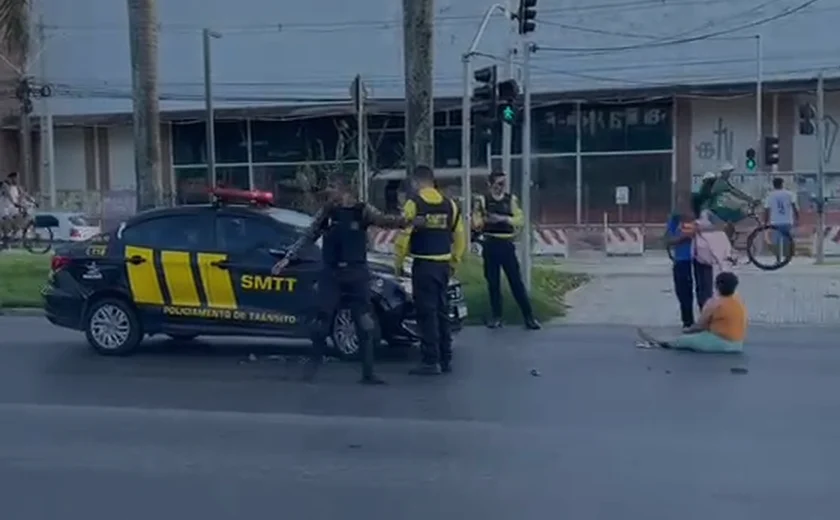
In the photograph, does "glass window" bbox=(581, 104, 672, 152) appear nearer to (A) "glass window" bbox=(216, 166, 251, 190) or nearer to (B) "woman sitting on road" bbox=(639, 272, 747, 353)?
(A) "glass window" bbox=(216, 166, 251, 190)

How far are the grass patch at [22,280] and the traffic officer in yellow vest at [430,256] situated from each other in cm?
827

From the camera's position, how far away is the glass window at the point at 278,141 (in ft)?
149

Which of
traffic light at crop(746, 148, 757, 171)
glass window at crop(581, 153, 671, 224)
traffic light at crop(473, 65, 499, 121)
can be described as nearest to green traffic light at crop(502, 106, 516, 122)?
traffic light at crop(473, 65, 499, 121)

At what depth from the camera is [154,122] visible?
68.4 feet

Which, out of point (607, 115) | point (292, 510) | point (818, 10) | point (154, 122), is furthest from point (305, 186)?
point (292, 510)

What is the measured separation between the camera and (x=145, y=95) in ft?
67.7

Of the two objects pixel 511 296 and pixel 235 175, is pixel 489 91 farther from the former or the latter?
pixel 235 175

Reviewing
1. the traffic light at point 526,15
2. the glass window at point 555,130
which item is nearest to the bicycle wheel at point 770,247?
the traffic light at point 526,15

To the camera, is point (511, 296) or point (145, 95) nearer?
point (511, 296)

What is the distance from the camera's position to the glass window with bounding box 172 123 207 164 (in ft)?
152

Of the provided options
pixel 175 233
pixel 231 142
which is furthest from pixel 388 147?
pixel 175 233

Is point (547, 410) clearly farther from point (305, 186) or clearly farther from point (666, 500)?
point (305, 186)

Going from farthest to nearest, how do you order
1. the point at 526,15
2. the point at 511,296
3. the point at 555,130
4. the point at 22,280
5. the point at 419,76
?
the point at 555,130 < the point at 22,280 < the point at 419,76 < the point at 526,15 < the point at 511,296

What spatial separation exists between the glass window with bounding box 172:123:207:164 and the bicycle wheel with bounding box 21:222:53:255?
54.3ft
